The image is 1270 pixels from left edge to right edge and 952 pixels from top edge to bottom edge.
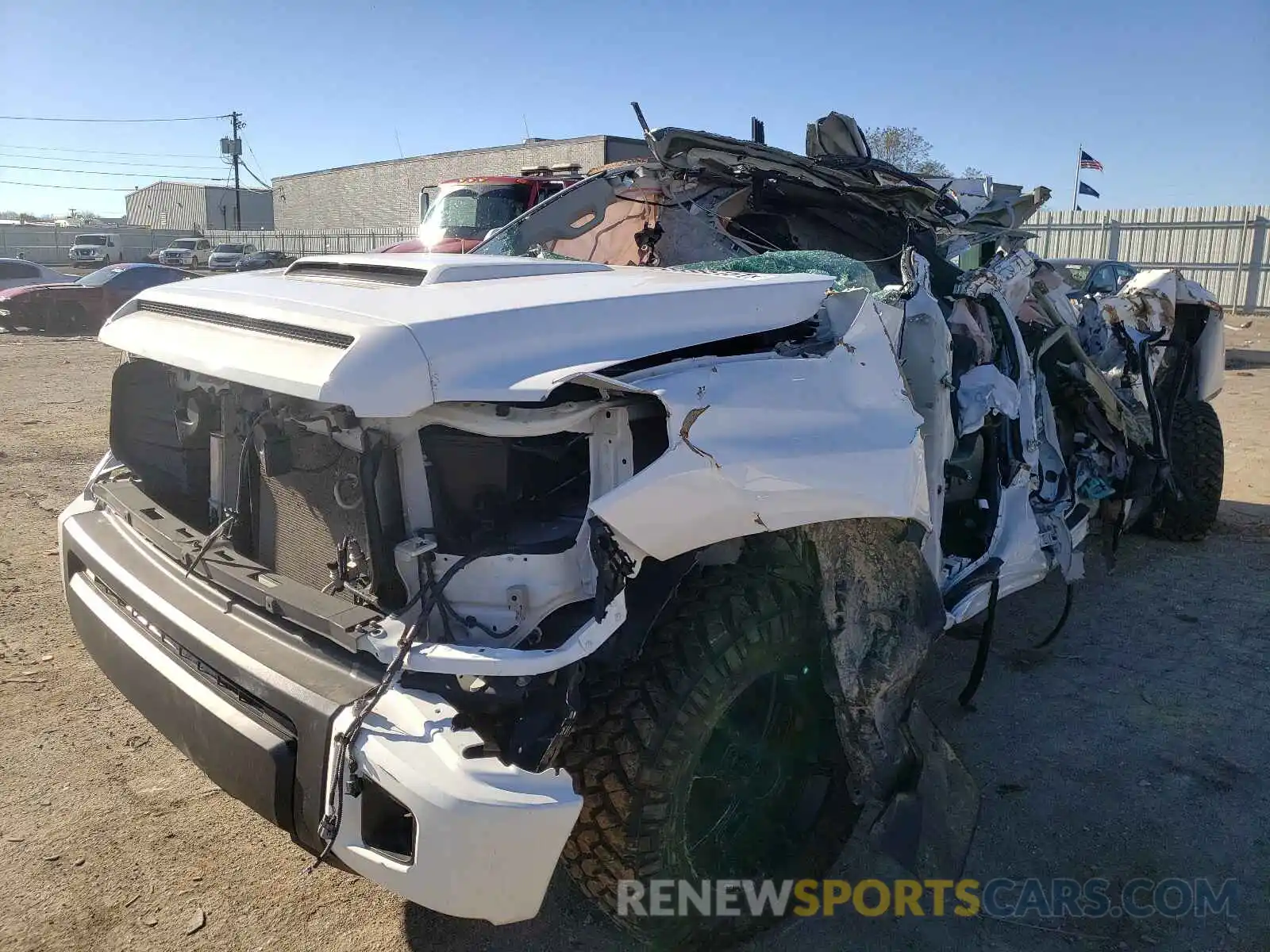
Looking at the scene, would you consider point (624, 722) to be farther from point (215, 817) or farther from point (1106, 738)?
point (1106, 738)

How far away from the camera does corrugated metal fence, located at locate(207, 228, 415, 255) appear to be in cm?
3444

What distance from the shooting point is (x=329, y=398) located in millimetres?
1835

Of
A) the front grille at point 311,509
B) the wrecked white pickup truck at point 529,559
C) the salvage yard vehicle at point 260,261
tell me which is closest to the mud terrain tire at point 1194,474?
the wrecked white pickup truck at point 529,559

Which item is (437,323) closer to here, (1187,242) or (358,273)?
(358,273)

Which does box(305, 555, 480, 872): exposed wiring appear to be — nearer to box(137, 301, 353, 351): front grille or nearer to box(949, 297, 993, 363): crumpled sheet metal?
box(137, 301, 353, 351): front grille

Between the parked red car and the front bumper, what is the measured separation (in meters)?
16.0

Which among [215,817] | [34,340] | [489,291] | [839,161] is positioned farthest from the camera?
[34,340]

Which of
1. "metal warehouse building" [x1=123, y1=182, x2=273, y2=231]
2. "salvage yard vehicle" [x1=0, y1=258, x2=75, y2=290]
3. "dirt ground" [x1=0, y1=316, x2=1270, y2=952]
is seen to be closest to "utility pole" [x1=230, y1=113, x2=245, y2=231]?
"metal warehouse building" [x1=123, y1=182, x2=273, y2=231]

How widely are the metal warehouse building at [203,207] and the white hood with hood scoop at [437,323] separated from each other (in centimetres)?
5773

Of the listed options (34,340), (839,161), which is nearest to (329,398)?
(839,161)

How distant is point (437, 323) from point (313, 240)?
4036 centimetres

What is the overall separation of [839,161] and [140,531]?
304 centimetres

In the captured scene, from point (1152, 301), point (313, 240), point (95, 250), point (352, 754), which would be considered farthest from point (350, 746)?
point (313, 240)

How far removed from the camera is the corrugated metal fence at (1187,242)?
20391 mm
